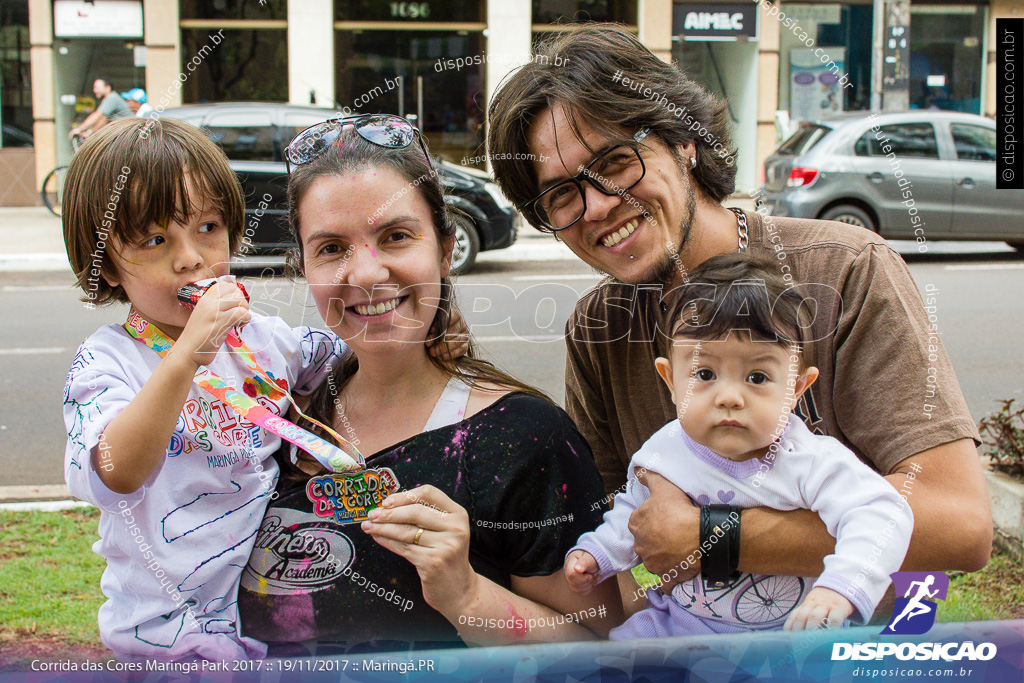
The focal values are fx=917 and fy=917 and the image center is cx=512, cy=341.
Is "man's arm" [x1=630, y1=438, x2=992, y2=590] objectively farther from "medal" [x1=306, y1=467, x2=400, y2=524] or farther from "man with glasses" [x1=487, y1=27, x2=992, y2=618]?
"medal" [x1=306, y1=467, x2=400, y2=524]

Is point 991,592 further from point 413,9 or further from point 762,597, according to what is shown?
point 413,9

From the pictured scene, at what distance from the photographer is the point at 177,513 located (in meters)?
1.66

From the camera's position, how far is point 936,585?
57.4 inches

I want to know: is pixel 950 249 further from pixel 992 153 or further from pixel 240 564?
pixel 240 564

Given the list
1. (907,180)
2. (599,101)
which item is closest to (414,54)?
(907,180)

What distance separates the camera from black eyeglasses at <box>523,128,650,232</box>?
1717mm

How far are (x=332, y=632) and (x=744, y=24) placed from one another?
15.0 meters

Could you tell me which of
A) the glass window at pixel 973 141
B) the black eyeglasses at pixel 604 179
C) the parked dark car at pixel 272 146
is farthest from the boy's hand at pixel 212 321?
the glass window at pixel 973 141

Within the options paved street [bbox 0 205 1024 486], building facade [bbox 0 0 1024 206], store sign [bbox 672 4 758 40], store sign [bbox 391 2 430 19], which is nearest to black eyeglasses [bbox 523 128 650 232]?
paved street [bbox 0 205 1024 486]

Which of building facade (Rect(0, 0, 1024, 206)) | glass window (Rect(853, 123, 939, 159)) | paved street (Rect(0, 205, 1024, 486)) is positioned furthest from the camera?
building facade (Rect(0, 0, 1024, 206))

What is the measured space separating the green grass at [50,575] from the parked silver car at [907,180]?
538cm

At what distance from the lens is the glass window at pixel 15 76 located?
14922mm

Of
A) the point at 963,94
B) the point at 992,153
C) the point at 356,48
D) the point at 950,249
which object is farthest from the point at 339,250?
the point at 963,94

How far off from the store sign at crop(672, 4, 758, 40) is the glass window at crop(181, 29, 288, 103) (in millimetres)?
6346
